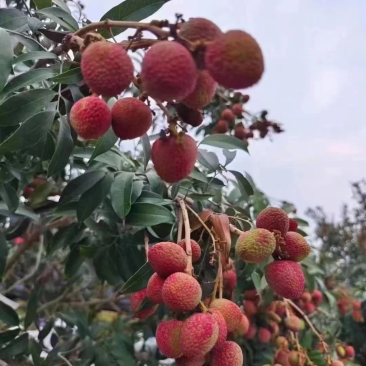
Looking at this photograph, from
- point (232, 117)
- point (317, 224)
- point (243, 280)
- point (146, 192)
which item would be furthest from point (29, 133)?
point (317, 224)

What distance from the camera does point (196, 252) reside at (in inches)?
20.6

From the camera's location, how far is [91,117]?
1.29ft

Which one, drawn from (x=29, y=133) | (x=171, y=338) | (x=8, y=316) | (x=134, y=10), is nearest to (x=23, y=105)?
(x=29, y=133)

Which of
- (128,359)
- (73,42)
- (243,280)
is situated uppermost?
(73,42)

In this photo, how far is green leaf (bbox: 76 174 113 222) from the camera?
2.17 ft

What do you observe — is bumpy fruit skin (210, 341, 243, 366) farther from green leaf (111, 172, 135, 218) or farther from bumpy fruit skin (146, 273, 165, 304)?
green leaf (111, 172, 135, 218)

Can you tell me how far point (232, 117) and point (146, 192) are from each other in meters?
0.79

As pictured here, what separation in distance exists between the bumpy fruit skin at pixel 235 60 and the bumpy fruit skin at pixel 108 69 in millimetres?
66

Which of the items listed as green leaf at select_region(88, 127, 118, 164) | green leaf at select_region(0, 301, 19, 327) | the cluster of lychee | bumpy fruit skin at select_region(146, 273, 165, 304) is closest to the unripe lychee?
the cluster of lychee

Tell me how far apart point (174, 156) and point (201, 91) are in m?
0.06

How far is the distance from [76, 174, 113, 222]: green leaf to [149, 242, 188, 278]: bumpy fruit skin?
218 millimetres

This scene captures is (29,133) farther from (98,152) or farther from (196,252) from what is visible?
(196,252)

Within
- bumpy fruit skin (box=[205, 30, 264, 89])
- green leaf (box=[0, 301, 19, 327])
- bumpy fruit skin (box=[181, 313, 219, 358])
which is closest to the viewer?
bumpy fruit skin (box=[205, 30, 264, 89])

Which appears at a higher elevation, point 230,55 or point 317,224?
point 230,55
